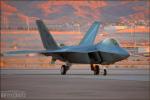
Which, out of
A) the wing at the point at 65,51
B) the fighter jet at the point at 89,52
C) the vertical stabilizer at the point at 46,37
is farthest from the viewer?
the vertical stabilizer at the point at 46,37

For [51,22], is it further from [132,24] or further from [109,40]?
[109,40]

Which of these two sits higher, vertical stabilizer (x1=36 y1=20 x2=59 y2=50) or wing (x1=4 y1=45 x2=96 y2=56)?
vertical stabilizer (x1=36 y1=20 x2=59 y2=50)

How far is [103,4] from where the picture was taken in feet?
390

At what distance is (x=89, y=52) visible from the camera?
120 feet

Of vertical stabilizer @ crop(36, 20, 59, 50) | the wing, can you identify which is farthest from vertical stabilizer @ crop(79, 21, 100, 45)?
the wing

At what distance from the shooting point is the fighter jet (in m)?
35.5

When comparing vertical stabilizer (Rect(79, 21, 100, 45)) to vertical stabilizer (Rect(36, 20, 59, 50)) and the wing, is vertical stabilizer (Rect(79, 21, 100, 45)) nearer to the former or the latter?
vertical stabilizer (Rect(36, 20, 59, 50))

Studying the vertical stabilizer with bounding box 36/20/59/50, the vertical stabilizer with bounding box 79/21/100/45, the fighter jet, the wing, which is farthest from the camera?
the vertical stabilizer with bounding box 79/21/100/45

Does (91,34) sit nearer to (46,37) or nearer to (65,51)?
(46,37)

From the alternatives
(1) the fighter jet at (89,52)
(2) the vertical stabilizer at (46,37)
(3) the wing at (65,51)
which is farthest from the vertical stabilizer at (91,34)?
(3) the wing at (65,51)

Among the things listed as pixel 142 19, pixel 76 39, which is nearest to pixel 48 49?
pixel 76 39

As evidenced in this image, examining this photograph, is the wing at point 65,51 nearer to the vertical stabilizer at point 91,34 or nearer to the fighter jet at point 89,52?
the fighter jet at point 89,52

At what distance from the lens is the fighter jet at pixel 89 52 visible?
116 feet

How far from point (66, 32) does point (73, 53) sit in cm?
6123
